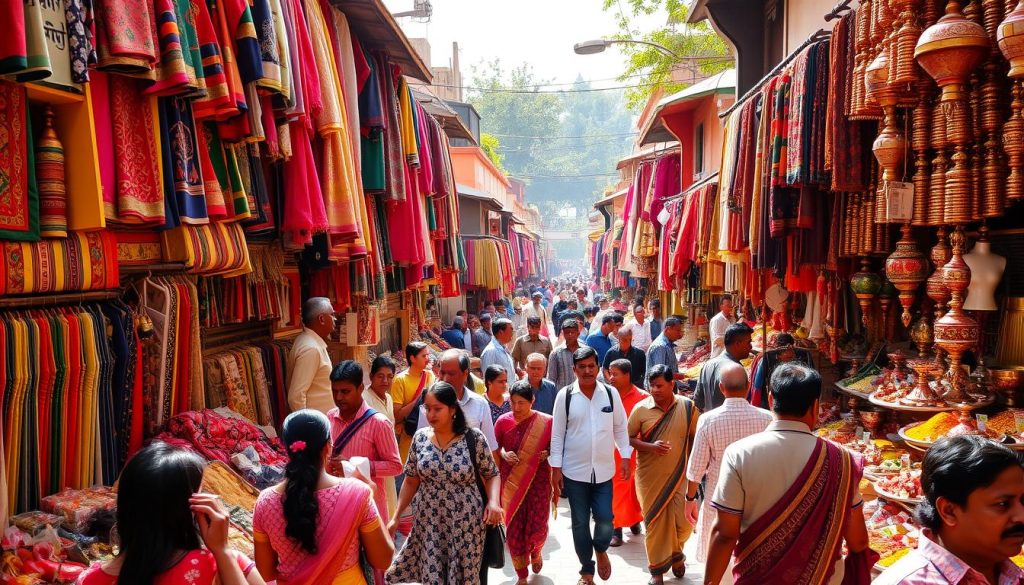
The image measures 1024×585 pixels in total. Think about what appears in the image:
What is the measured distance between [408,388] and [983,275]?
13.1ft

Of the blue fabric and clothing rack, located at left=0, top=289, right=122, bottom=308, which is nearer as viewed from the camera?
clothing rack, located at left=0, top=289, right=122, bottom=308

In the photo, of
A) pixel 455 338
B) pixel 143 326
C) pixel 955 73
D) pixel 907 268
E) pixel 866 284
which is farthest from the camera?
pixel 455 338

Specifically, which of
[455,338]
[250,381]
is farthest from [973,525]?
[455,338]

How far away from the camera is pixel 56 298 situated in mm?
3268

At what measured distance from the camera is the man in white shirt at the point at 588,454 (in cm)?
516

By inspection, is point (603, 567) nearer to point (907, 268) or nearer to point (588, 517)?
point (588, 517)

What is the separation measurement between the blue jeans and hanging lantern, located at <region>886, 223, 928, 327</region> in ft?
7.58

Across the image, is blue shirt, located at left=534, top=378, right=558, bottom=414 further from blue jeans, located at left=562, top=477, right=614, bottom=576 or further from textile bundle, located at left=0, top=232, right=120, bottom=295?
textile bundle, located at left=0, top=232, right=120, bottom=295

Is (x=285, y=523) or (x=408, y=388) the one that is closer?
(x=285, y=523)

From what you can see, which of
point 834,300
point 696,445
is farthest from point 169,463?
point 834,300

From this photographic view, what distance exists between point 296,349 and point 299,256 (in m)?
0.78

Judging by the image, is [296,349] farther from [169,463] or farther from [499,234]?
A: [499,234]

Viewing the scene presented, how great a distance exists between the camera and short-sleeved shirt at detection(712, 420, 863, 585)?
3.00 meters

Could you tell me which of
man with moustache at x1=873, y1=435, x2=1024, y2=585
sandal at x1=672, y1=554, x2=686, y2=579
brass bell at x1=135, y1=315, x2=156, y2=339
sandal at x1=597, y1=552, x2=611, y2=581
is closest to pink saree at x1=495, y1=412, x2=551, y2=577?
sandal at x1=597, y1=552, x2=611, y2=581
